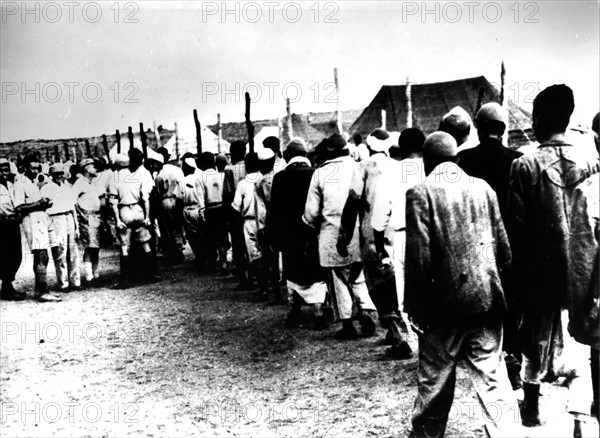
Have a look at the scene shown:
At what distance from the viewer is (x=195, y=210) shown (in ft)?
38.4

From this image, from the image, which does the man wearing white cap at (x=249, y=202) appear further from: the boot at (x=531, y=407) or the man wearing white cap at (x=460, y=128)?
the boot at (x=531, y=407)

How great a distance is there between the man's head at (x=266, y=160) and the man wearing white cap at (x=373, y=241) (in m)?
2.44

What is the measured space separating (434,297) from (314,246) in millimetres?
3557

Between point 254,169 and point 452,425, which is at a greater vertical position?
A: point 254,169

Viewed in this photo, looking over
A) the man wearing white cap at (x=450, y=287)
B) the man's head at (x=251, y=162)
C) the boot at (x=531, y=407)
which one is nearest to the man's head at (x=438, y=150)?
the man wearing white cap at (x=450, y=287)

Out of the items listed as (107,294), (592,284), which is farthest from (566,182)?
(107,294)

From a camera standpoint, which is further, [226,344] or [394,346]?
[226,344]

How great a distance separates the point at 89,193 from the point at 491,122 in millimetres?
8115

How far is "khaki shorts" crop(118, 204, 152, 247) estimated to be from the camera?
10.4 meters

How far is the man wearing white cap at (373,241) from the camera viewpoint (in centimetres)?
576

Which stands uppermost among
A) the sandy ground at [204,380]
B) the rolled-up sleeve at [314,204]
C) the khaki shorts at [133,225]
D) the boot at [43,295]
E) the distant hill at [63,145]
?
the distant hill at [63,145]

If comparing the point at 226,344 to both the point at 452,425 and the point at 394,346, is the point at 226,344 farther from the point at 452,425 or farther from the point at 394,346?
the point at 452,425

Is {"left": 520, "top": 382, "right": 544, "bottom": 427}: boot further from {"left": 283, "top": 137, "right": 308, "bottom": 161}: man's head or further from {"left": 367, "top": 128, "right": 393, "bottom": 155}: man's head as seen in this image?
{"left": 283, "top": 137, "right": 308, "bottom": 161}: man's head

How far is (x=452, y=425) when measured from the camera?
4.29 metres
